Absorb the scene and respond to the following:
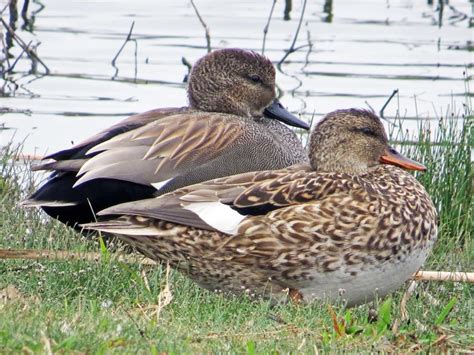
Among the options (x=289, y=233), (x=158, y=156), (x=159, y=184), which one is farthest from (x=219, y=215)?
(x=158, y=156)

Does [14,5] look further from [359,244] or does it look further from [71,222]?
[359,244]

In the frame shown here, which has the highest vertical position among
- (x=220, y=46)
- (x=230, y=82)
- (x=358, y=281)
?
(x=230, y=82)

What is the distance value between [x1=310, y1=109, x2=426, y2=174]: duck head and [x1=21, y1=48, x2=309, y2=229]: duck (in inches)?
25.2

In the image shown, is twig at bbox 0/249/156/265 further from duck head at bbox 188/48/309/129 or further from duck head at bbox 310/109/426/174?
duck head at bbox 188/48/309/129

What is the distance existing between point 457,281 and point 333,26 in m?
8.36

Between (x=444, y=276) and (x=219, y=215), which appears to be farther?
(x=444, y=276)

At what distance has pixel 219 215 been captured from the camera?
4984mm

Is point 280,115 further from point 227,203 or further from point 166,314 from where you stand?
point 166,314

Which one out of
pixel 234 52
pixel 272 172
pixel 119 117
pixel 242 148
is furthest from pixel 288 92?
pixel 272 172

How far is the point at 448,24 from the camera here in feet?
44.1

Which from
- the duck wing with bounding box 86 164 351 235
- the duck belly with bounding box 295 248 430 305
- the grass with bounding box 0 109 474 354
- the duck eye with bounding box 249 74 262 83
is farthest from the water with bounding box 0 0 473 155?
the duck belly with bounding box 295 248 430 305

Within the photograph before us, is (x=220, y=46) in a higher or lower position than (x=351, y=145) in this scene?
lower

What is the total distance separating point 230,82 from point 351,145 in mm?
1557

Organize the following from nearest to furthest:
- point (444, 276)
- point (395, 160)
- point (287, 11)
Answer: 1. point (444, 276)
2. point (395, 160)
3. point (287, 11)
